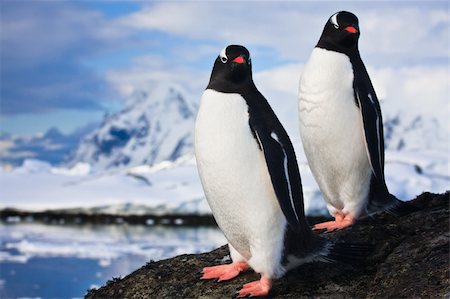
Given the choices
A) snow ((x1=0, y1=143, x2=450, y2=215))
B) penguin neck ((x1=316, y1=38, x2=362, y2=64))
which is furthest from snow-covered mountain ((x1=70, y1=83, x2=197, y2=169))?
penguin neck ((x1=316, y1=38, x2=362, y2=64))

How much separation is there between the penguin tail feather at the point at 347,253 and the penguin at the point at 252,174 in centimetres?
2

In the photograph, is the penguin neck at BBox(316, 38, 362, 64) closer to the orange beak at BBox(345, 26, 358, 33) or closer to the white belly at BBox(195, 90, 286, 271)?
the orange beak at BBox(345, 26, 358, 33)

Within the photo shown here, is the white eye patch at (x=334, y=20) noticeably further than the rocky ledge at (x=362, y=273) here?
Yes

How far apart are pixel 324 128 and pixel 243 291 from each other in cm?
118

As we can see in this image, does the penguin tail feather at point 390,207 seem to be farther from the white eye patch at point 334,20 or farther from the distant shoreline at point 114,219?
the distant shoreline at point 114,219

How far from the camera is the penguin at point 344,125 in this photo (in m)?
3.69

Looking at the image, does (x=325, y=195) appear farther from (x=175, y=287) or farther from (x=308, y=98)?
(x=175, y=287)

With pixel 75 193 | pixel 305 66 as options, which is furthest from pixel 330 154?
pixel 75 193

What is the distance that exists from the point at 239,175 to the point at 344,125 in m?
1.00

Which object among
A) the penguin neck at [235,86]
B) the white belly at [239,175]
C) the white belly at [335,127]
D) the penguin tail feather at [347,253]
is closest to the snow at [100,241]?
the white belly at [335,127]

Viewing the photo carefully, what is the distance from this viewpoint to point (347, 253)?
3.12 meters

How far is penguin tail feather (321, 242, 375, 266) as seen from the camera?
304 cm

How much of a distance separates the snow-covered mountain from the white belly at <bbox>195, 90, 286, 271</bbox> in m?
163

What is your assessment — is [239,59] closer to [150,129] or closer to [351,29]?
[351,29]
